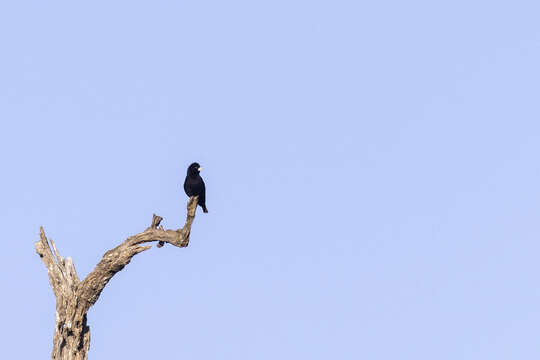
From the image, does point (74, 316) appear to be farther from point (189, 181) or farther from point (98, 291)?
point (189, 181)

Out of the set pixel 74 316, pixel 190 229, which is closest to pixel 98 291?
pixel 74 316

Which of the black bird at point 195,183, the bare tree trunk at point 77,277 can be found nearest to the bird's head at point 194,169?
the black bird at point 195,183

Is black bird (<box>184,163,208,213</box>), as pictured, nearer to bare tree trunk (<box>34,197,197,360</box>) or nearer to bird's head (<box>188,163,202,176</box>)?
bird's head (<box>188,163,202,176</box>)

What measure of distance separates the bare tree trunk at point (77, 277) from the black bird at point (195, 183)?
12.4 ft

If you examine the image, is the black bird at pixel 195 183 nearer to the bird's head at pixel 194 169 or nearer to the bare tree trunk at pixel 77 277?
the bird's head at pixel 194 169

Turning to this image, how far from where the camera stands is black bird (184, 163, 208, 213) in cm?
2486

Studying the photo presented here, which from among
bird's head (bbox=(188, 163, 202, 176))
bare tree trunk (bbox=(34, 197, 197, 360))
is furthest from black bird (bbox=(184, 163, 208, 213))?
bare tree trunk (bbox=(34, 197, 197, 360))

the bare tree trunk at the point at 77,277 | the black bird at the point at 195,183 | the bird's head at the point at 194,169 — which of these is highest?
the bird's head at the point at 194,169

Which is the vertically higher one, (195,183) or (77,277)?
(195,183)

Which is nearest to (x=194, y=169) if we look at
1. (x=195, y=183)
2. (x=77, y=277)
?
(x=195, y=183)

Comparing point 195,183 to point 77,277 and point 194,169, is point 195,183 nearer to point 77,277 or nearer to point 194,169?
point 194,169

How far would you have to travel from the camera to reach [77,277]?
2131 cm

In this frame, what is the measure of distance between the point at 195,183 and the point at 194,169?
75 cm

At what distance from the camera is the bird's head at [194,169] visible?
83.3 ft
